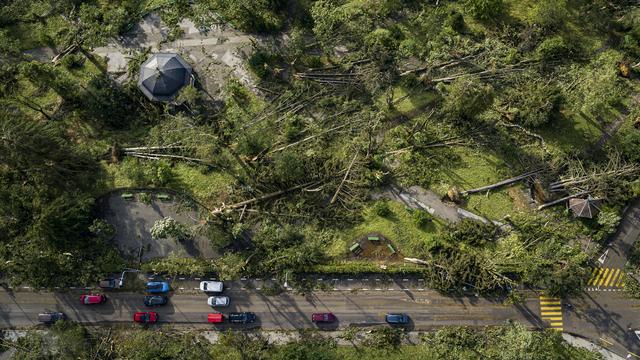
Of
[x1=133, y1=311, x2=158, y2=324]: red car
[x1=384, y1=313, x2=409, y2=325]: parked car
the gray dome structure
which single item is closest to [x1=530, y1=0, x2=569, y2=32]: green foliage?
[x1=384, y1=313, x2=409, y2=325]: parked car

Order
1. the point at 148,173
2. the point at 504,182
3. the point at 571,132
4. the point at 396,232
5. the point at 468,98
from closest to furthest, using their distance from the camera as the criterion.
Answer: the point at 396,232, the point at 468,98, the point at 148,173, the point at 504,182, the point at 571,132

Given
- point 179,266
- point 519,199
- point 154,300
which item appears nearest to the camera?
point 154,300

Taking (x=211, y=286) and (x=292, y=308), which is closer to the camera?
(x=211, y=286)

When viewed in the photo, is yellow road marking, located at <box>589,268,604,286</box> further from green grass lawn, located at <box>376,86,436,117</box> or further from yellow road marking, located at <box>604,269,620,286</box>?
green grass lawn, located at <box>376,86,436,117</box>

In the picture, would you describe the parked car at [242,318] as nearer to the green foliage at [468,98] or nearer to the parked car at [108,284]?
the parked car at [108,284]

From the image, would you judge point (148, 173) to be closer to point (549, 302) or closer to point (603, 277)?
point (549, 302)

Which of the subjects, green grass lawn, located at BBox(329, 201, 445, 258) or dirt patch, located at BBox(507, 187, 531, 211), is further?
dirt patch, located at BBox(507, 187, 531, 211)

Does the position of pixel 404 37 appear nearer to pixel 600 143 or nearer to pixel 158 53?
pixel 600 143

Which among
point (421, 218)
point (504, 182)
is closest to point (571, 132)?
point (504, 182)

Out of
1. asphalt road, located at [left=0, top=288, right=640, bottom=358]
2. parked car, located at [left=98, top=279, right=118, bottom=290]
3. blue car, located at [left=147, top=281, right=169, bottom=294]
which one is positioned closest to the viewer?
asphalt road, located at [left=0, top=288, right=640, bottom=358]
